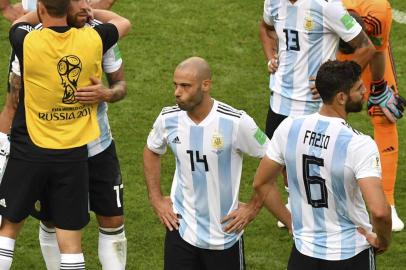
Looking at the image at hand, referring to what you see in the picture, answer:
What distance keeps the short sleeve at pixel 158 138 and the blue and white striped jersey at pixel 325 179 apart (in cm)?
82

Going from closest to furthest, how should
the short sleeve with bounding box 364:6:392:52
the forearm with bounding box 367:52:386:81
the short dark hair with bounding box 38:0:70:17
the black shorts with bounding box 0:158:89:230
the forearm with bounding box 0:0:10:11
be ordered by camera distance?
the short dark hair with bounding box 38:0:70:17, the black shorts with bounding box 0:158:89:230, the forearm with bounding box 0:0:10:11, the short sleeve with bounding box 364:6:392:52, the forearm with bounding box 367:52:386:81

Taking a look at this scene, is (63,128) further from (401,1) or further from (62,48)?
(401,1)

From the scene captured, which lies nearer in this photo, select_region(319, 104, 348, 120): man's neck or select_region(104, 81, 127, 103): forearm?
select_region(319, 104, 348, 120): man's neck

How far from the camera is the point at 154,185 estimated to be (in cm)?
731

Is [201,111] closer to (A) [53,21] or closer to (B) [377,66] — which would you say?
(A) [53,21]

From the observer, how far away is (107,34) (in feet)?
23.4

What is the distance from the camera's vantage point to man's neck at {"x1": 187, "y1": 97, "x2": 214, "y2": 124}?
273 inches

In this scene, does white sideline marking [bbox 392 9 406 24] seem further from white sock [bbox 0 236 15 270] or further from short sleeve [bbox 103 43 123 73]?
white sock [bbox 0 236 15 270]

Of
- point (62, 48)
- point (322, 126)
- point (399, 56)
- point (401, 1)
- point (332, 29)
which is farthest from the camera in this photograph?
point (401, 1)

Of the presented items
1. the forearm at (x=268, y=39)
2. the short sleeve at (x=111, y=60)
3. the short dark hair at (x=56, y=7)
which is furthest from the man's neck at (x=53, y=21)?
the forearm at (x=268, y=39)

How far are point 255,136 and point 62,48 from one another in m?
1.28

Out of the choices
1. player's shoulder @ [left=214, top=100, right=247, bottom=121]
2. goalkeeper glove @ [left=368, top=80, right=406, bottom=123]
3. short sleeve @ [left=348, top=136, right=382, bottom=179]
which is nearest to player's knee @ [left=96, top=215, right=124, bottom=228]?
player's shoulder @ [left=214, top=100, right=247, bottom=121]

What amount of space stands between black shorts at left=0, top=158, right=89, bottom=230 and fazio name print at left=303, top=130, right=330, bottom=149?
158cm

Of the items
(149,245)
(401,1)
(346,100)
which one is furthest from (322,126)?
(401,1)
